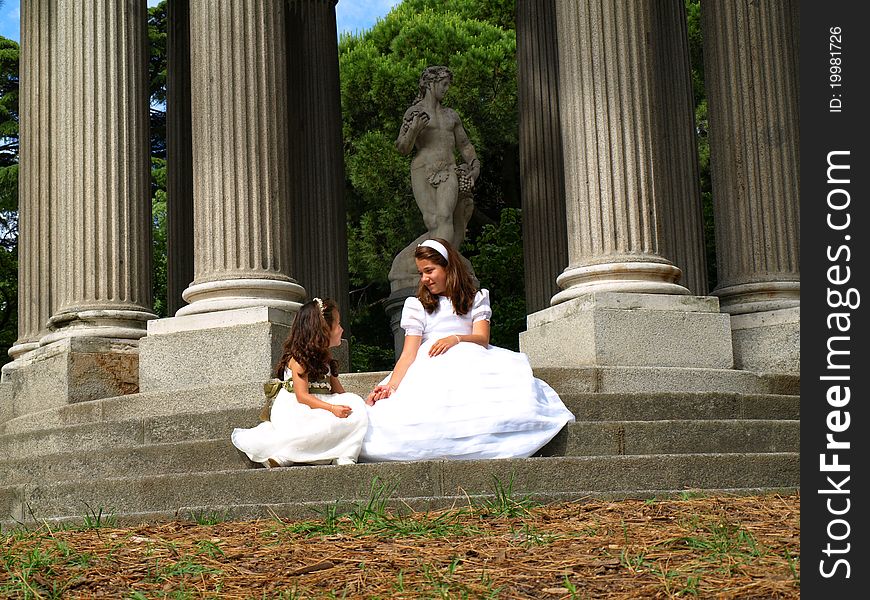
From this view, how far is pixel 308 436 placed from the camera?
10602mm

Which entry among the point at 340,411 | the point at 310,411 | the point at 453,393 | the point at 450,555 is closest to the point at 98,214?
the point at 310,411

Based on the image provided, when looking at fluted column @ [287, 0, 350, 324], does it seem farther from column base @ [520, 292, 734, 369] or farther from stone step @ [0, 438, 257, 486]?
stone step @ [0, 438, 257, 486]

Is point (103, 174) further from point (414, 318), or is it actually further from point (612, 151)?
point (612, 151)

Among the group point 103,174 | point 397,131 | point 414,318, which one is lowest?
point 414,318

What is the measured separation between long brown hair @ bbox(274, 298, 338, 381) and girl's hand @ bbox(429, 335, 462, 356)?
36.4 inches

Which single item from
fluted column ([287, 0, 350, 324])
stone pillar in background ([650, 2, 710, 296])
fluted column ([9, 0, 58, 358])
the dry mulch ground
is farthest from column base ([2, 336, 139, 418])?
stone pillar in background ([650, 2, 710, 296])

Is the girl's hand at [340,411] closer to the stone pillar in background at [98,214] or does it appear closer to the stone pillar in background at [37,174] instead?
the stone pillar in background at [98,214]

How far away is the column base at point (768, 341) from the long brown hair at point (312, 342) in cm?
674

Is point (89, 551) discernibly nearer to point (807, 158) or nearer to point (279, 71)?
point (807, 158)

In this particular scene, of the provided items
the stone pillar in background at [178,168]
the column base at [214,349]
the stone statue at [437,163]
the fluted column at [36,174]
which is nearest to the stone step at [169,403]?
the column base at [214,349]

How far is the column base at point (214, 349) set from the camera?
570 inches

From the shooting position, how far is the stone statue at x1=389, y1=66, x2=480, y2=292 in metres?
21.1

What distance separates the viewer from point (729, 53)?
17.1m

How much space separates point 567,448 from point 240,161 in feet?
20.9
